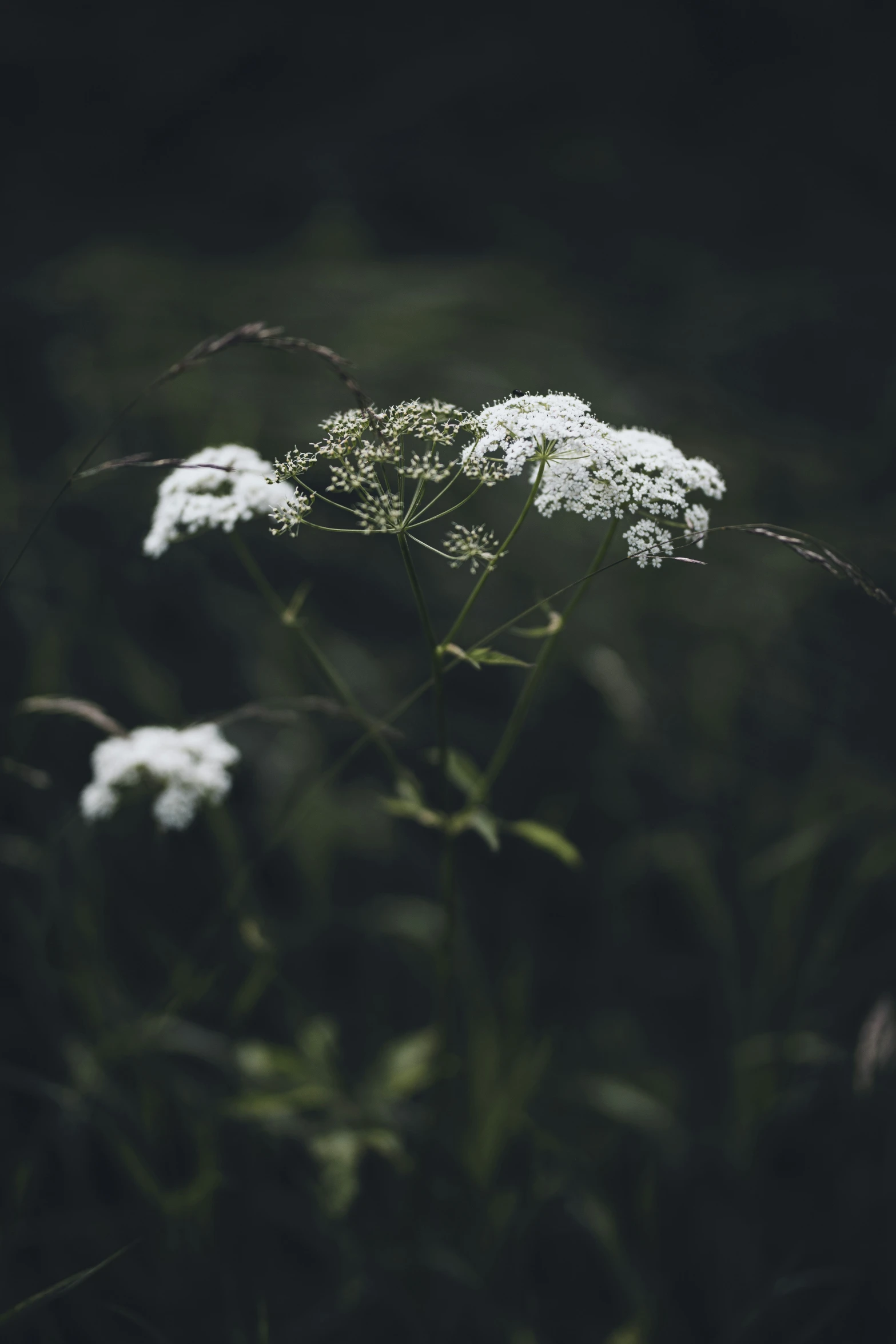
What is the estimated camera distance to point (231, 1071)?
2.44m

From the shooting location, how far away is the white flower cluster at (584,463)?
1.33 m

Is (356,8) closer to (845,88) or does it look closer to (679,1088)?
(845,88)

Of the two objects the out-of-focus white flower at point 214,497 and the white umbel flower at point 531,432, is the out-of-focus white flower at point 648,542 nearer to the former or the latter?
the white umbel flower at point 531,432

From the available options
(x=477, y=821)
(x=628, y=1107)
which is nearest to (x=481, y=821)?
(x=477, y=821)

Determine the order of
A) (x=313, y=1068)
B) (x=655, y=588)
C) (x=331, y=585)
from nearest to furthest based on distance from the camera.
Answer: (x=313, y=1068) < (x=331, y=585) < (x=655, y=588)

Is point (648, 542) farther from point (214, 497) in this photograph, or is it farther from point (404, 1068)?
point (404, 1068)

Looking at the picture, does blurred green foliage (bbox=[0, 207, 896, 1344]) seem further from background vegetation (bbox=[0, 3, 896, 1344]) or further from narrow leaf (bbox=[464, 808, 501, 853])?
narrow leaf (bbox=[464, 808, 501, 853])

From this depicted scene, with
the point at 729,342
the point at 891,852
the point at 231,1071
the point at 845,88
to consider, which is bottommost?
the point at 231,1071

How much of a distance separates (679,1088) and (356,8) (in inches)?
320

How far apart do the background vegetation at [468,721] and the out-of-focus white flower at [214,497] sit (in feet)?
2.11

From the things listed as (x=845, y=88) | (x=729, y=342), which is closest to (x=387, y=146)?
(x=729, y=342)

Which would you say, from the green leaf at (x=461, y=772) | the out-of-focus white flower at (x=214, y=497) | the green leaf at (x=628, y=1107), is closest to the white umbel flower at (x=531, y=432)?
the out-of-focus white flower at (x=214, y=497)

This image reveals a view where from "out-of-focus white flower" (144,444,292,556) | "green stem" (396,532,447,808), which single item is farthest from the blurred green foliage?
"out-of-focus white flower" (144,444,292,556)

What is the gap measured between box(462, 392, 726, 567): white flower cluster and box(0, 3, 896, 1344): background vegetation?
3.93ft
